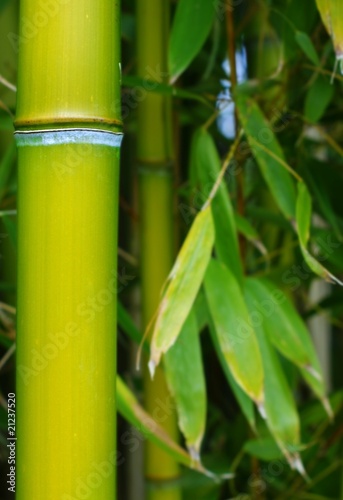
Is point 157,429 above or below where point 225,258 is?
below

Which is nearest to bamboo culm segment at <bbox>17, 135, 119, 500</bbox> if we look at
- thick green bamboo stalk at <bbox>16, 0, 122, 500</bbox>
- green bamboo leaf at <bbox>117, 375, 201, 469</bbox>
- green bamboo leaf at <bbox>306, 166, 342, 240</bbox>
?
thick green bamboo stalk at <bbox>16, 0, 122, 500</bbox>

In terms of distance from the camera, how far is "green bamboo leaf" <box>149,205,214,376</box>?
57cm

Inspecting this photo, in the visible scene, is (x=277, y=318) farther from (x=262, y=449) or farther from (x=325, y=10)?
(x=325, y=10)

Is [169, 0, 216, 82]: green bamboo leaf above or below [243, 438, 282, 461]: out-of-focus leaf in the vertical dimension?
above

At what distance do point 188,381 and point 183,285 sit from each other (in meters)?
0.12

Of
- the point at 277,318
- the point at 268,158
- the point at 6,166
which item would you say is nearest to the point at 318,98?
the point at 268,158

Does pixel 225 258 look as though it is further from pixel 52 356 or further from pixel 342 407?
pixel 342 407

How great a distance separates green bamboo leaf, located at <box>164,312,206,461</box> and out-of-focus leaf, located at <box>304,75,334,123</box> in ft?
0.79

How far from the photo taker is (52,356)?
475 millimetres

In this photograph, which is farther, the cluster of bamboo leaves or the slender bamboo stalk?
the slender bamboo stalk

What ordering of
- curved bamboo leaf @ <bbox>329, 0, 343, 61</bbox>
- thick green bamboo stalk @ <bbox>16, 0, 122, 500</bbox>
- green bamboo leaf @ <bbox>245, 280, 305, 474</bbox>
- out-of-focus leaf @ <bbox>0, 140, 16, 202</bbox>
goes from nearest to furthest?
thick green bamboo stalk @ <bbox>16, 0, 122, 500</bbox> → curved bamboo leaf @ <bbox>329, 0, 343, 61</bbox> → green bamboo leaf @ <bbox>245, 280, 305, 474</bbox> → out-of-focus leaf @ <bbox>0, 140, 16, 202</bbox>

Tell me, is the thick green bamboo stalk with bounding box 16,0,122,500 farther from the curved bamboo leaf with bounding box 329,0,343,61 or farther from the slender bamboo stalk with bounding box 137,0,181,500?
the slender bamboo stalk with bounding box 137,0,181,500

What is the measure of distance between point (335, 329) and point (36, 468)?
107cm

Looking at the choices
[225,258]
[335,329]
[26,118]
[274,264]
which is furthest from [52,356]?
[335,329]
